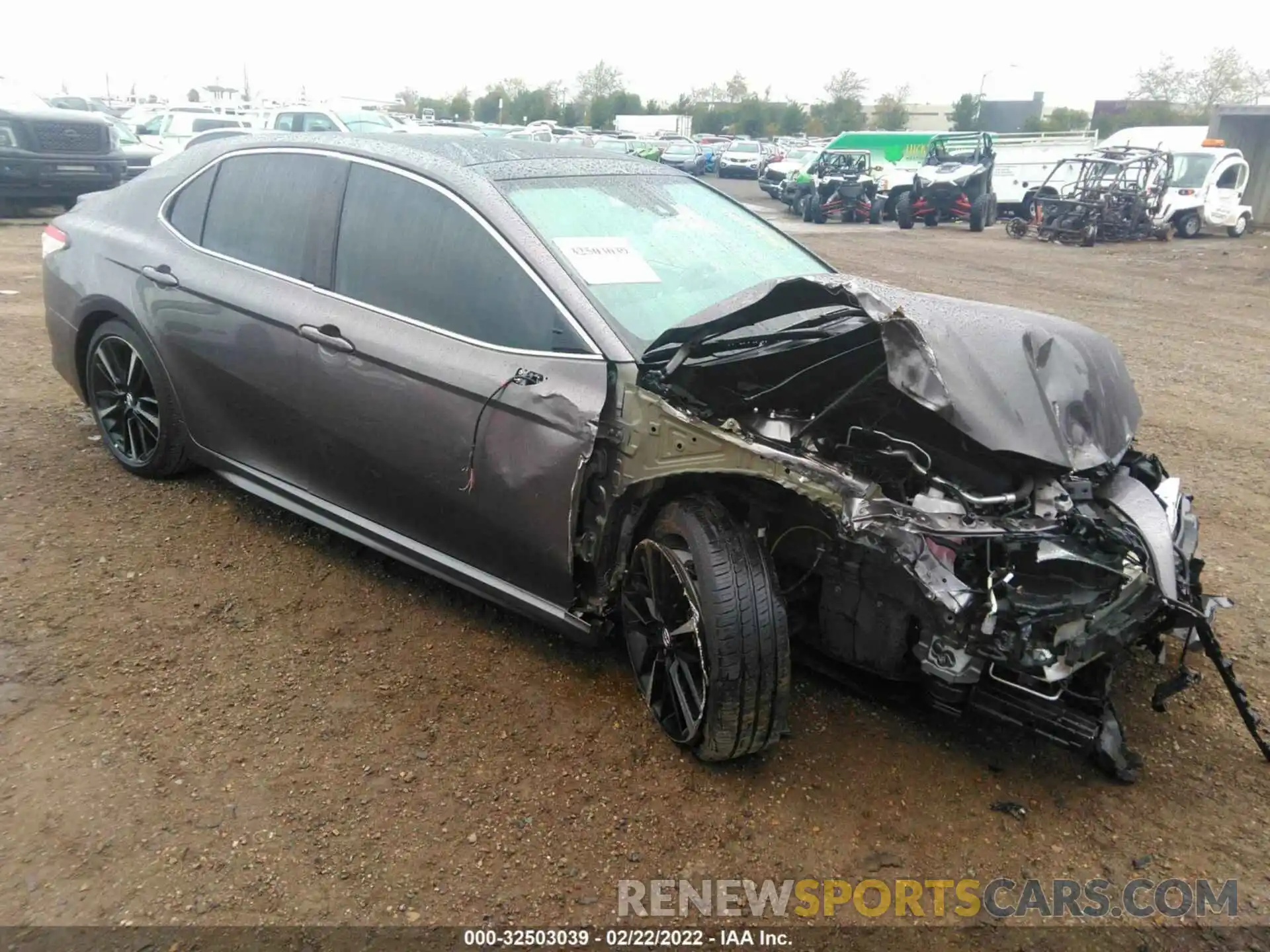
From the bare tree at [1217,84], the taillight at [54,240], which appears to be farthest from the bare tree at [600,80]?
the taillight at [54,240]

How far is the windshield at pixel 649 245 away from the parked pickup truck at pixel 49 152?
1328 centimetres

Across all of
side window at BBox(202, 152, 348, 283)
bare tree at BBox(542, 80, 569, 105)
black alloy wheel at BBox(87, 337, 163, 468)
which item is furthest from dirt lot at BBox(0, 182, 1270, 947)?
bare tree at BBox(542, 80, 569, 105)

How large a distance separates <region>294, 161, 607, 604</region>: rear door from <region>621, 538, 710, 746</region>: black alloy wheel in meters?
0.23

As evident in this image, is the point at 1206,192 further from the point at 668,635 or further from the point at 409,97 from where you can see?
the point at 409,97

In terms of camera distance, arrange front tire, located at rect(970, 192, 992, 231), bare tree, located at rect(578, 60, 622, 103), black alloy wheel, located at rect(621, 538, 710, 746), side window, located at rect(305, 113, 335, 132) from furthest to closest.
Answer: bare tree, located at rect(578, 60, 622, 103)
front tire, located at rect(970, 192, 992, 231)
side window, located at rect(305, 113, 335, 132)
black alloy wheel, located at rect(621, 538, 710, 746)

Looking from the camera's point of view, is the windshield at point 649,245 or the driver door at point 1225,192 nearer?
the windshield at point 649,245

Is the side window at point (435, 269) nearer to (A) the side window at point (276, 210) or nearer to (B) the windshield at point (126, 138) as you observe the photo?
(A) the side window at point (276, 210)

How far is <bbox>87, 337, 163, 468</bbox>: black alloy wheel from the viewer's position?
430cm

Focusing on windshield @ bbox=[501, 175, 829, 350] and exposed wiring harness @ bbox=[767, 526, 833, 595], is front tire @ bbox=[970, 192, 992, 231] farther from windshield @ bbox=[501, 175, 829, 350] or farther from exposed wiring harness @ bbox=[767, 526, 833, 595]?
exposed wiring harness @ bbox=[767, 526, 833, 595]

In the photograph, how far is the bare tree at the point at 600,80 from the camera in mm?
80375

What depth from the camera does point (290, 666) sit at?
10.6 feet

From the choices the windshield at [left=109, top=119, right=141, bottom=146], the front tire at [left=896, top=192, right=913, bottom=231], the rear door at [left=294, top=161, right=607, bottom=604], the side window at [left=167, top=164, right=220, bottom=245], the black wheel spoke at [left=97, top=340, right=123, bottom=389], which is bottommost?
the front tire at [left=896, top=192, right=913, bottom=231]

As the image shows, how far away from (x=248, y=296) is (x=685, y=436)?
1986 mm

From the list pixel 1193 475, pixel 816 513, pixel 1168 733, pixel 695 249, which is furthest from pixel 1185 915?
pixel 1193 475
